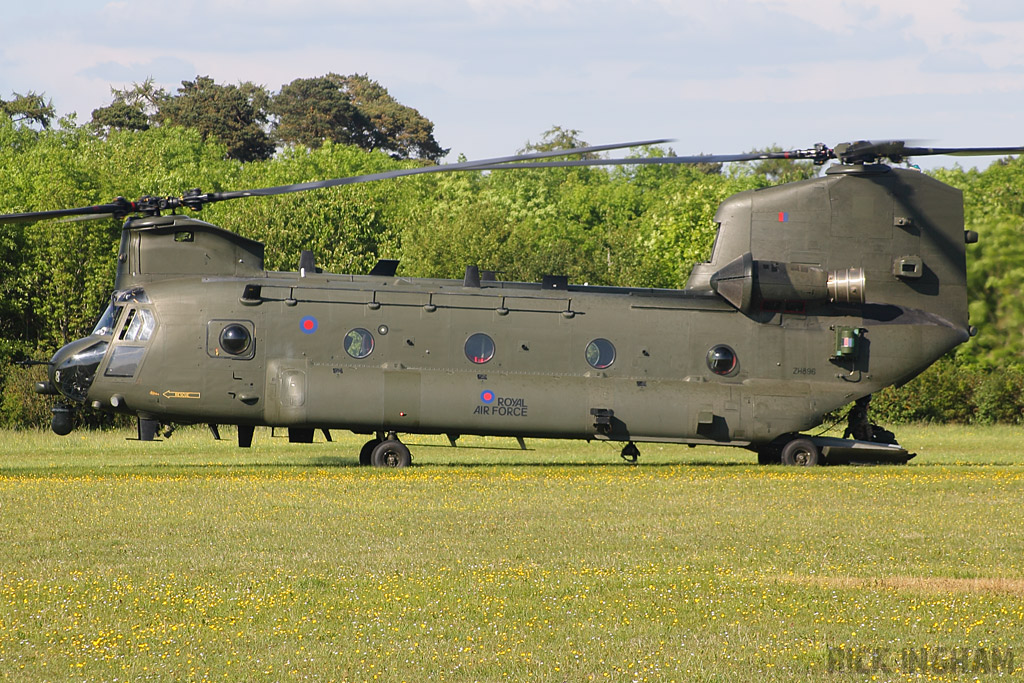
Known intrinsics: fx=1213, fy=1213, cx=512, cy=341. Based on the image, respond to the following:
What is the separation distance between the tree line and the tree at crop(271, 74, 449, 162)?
0.18 meters

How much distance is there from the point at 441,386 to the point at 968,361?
29.4 m

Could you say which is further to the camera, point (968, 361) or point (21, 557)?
point (968, 361)

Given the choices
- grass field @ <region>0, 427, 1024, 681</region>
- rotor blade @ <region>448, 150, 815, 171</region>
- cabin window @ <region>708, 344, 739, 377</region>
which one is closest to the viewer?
grass field @ <region>0, 427, 1024, 681</region>

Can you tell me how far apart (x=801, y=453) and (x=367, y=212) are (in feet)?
162

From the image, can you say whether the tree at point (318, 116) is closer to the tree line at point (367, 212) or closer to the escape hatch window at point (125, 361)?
the tree line at point (367, 212)

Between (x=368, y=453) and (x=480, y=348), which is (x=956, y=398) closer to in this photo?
(x=480, y=348)

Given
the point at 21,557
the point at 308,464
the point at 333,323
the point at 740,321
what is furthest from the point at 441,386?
the point at 21,557

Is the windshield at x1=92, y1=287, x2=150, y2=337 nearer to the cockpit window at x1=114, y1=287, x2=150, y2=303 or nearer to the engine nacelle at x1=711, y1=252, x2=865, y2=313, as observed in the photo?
the cockpit window at x1=114, y1=287, x2=150, y2=303

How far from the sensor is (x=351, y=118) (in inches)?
4505

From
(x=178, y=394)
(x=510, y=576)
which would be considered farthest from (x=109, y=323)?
(x=510, y=576)

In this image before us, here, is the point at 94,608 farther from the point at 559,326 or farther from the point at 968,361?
the point at 968,361

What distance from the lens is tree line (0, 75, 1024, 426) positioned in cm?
4847

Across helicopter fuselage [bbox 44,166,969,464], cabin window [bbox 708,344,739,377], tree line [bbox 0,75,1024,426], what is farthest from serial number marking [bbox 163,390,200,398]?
tree line [bbox 0,75,1024,426]

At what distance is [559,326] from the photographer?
1025 inches
